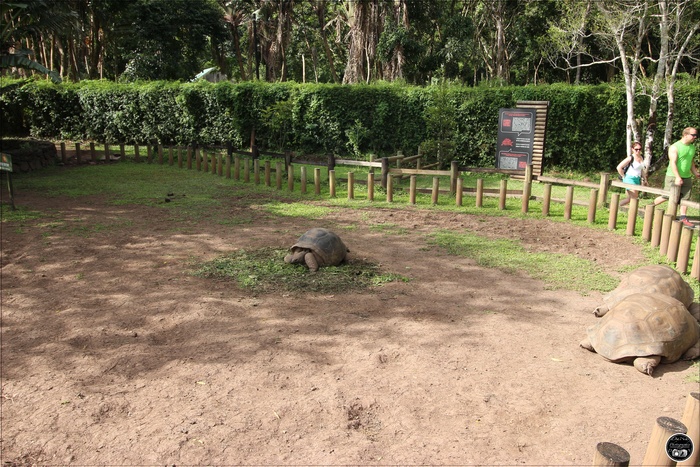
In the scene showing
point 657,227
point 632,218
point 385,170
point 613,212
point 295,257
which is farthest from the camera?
point 385,170

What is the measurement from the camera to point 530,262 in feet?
27.3

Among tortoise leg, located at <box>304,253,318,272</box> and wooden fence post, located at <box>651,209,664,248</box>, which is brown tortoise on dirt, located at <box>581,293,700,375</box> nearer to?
tortoise leg, located at <box>304,253,318,272</box>

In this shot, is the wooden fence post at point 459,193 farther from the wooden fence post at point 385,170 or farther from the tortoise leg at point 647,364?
the tortoise leg at point 647,364

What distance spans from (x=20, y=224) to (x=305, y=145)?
1074 centimetres

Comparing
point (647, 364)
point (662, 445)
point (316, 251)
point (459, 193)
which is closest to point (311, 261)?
point (316, 251)

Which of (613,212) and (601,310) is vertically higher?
(613,212)

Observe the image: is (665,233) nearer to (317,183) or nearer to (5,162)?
(317,183)

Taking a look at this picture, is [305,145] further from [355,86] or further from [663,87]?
[663,87]

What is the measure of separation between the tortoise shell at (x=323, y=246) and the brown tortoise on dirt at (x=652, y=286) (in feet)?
10.4

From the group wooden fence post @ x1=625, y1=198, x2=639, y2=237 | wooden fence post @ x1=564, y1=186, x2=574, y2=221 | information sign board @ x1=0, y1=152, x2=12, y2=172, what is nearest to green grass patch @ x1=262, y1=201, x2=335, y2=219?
wooden fence post @ x1=564, y1=186, x2=574, y2=221

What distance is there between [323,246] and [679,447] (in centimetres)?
529

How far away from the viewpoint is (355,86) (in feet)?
61.8

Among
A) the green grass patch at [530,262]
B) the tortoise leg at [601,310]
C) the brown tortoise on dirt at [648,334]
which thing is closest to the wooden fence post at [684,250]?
the green grass patch at [530,262]

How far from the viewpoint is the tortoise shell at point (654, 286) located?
233 inches
